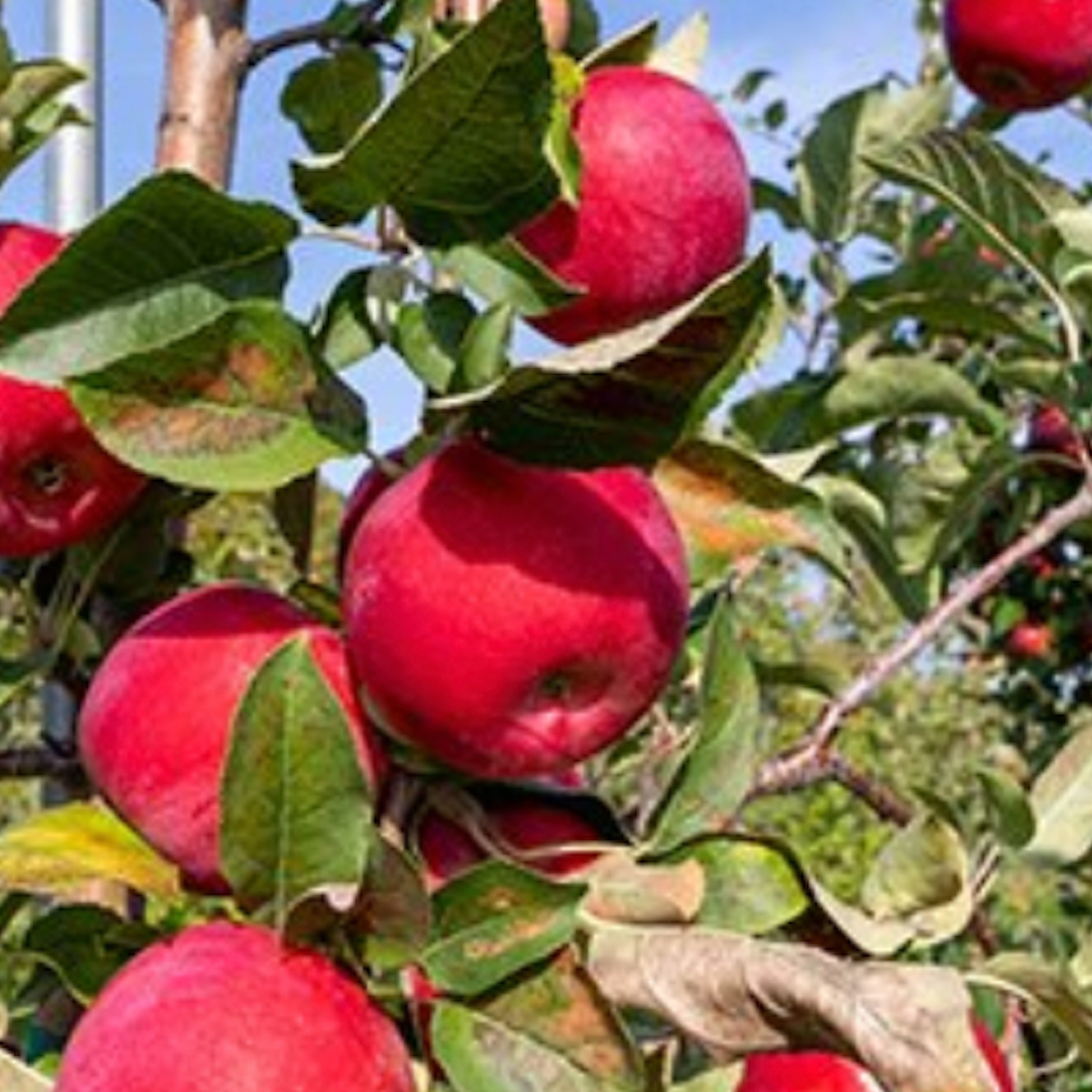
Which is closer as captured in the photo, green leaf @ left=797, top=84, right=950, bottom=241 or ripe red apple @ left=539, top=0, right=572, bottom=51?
ripe red apple @ left=539, top=0, right=572, bottom=51

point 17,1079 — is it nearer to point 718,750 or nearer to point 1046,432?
point 718,750

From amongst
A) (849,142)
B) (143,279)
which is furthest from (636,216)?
(849,142)

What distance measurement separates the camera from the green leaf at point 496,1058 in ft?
2.51

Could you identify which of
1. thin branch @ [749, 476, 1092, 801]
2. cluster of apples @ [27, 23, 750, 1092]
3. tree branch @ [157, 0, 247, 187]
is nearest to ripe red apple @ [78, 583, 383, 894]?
cluster of apples @ [27, 23, 750, 1092]

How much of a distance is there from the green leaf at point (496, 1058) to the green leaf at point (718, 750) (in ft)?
0.39

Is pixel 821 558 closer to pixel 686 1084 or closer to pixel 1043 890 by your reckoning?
pixel 686 1084

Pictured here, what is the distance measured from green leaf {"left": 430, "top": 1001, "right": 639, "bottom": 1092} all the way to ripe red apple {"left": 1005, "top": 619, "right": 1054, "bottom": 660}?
3053 millimetres

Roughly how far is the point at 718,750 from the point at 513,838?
0.09 m

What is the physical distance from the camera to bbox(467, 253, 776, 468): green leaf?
729mm

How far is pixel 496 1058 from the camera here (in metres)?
0.77

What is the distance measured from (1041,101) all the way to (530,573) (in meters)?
1.37

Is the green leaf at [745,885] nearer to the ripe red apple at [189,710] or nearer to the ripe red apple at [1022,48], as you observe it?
the ripe red apple at [189,710]

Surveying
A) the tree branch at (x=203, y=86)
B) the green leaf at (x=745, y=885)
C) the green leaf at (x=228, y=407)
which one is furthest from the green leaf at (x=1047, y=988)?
the tree branch at (x=203, y=86)

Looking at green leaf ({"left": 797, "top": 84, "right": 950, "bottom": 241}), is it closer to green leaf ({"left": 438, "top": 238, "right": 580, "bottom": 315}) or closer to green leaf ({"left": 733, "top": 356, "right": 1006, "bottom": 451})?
green leaf ({"left": 733, "top": 356, "right": 1006, "bottom": 451})
